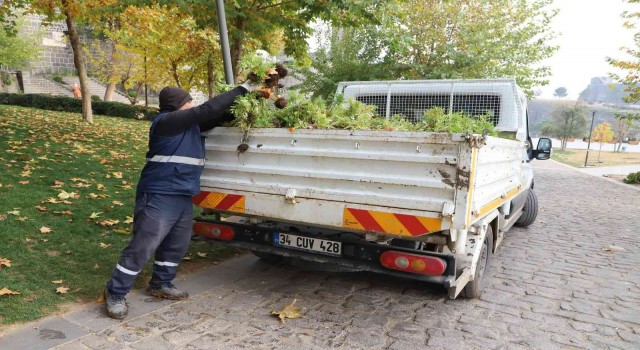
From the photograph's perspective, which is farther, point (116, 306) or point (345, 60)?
point (345, 60)

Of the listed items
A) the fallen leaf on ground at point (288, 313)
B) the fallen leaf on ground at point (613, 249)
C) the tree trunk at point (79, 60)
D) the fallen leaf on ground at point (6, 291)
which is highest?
the tree trunk at point (79, 60)

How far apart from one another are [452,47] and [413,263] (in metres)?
11.3

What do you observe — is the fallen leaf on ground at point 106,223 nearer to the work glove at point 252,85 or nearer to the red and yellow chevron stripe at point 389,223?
the work glove at point 252,85

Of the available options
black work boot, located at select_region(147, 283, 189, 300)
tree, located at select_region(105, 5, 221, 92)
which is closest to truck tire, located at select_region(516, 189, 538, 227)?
black work boot, located at select_region(147, 283, 189, 300)

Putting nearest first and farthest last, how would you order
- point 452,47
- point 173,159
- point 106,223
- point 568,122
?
point 173,159
point 106,223
point 452,47
point 568,122

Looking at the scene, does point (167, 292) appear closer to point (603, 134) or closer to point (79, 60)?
point (79, 60)

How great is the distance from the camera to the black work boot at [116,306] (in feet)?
10.6

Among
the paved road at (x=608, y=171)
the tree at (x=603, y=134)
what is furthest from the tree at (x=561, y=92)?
the paved road at (x=608, y=171)

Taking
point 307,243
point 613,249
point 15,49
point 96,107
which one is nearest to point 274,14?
point 307,243

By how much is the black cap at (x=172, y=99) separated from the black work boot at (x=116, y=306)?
148cm

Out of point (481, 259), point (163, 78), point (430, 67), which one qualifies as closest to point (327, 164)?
point (481, 259)

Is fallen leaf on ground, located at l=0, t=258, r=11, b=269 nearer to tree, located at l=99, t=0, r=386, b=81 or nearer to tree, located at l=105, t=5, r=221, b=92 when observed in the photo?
tree, located at l=99, t=0, r=386, b=81

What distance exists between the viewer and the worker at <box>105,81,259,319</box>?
3.29 meters

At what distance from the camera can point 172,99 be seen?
3.49 m
